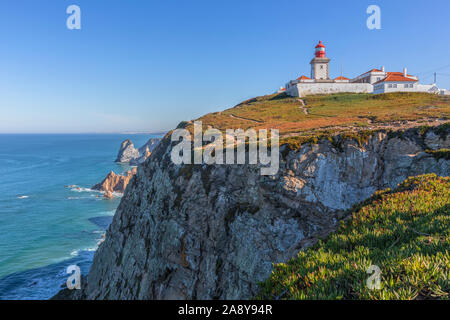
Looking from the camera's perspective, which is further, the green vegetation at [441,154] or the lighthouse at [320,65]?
the lighthouse at [320,65]

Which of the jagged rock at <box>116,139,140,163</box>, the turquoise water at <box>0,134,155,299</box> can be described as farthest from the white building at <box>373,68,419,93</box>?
the jagged rock at <box>116,139,140,163</box>

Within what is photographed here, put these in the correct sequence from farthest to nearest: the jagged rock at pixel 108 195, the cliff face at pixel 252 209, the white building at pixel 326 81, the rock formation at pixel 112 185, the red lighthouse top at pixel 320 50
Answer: the rock formation at pixel 112 185 < the jagged rock at pixel 108 195 < the red lighthouse top at pixel 320 50 < the white building at pixel 326 81 < the cliff face at pixel 252 209

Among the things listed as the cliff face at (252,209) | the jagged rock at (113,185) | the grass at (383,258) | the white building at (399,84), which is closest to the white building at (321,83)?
the white building at (399,84)

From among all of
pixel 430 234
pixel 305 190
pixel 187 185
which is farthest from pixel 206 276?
pixel 430 234

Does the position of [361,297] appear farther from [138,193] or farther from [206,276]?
[138,193]

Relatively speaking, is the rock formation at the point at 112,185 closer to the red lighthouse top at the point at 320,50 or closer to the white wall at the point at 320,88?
the white wall at the point at 320,88

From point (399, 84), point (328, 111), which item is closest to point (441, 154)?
point (328, 111)

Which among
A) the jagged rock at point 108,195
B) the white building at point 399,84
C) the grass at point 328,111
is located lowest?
the jagged rock at point 108,195
